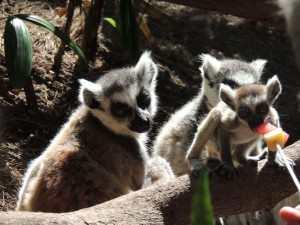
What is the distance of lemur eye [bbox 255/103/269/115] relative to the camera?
390 centimetres

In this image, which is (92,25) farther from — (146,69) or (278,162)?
(278,162)

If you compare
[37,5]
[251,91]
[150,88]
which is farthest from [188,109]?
[37,5]

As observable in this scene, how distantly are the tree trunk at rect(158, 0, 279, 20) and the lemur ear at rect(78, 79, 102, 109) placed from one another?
205cm

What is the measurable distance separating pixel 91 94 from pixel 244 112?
1.24 meters

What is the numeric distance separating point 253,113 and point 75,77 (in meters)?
3.88

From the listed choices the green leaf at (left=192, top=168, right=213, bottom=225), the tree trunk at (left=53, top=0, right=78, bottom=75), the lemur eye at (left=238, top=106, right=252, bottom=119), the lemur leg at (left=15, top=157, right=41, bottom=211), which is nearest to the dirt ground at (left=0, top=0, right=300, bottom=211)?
the tree trunk at (left=53, top=0, right=78, bottom=75)

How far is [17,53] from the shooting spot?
19.0 ft

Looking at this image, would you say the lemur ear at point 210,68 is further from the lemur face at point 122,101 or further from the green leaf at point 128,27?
the green leaf at point 128,27

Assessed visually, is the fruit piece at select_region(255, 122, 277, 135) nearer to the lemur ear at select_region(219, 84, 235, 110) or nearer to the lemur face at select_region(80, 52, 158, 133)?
the lemur ear at select_region(219, 84, 235, 110)

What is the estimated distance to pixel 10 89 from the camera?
282 inches

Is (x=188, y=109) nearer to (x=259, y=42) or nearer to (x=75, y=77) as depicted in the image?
(x=75, y=77)

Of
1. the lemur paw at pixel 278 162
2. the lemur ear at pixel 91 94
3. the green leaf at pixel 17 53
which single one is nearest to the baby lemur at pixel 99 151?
the lemur ear at pixel 91 94

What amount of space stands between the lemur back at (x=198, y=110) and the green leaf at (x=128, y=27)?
1149mm

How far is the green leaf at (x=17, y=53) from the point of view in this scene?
563cm
